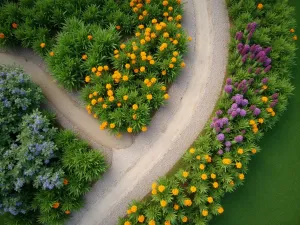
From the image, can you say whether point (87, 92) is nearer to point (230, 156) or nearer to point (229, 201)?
point (230, 156)

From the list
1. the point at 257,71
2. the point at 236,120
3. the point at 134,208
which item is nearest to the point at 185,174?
the point at 134,208

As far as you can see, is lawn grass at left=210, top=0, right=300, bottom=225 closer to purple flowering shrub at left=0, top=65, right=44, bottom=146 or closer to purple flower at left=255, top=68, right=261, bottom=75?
purple flower at left=255, top=68, right=261, bottom=75

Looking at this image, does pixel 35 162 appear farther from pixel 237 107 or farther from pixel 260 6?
pixel 260 6

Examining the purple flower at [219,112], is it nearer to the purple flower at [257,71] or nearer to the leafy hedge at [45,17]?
the purple flower at [257,71]

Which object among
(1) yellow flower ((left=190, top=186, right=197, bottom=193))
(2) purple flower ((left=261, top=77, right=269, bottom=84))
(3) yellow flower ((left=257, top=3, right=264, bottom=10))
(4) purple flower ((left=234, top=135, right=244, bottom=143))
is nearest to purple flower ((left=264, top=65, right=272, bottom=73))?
(2) purple flower ((left=261, top=77, right=269, bottom=84))

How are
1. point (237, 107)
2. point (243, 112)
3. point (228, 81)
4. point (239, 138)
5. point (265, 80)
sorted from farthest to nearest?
point (228, 81)
point (265, 80)
point (237, 107)
point (243, 112)
point (239, 138)

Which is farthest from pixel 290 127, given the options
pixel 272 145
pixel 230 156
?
pixel 230 156

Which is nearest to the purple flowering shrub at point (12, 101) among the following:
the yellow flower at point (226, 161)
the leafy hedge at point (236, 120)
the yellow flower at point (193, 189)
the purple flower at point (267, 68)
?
the leafy hedge at point (236, 120)
